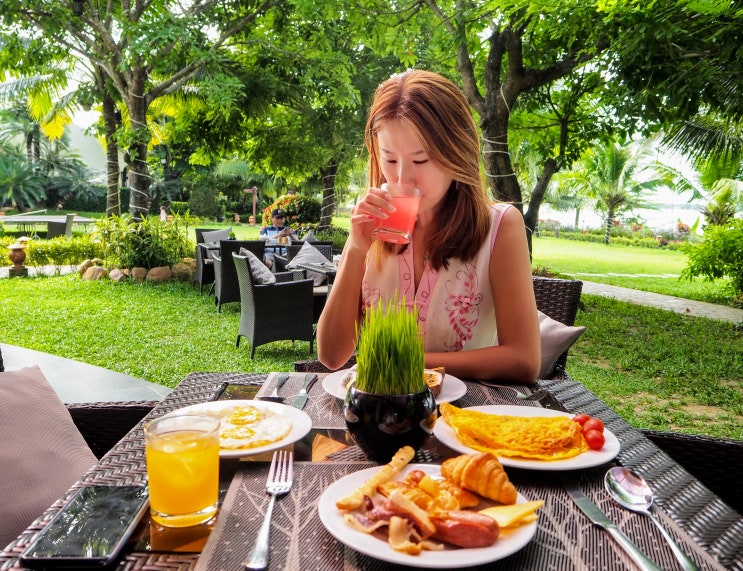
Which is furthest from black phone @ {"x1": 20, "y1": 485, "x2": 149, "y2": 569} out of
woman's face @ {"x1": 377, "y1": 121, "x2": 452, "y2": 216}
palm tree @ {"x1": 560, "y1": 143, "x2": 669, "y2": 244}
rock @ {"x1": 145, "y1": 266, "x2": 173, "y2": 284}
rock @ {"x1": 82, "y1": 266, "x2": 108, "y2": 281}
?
palm tree @ {"x1": 560, "y1": 143, "x2": 669, "y2": 244}

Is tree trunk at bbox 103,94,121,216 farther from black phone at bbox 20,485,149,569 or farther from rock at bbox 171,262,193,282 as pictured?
black phone at bbox 20,485,149,569

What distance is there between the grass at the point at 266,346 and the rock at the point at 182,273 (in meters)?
0.47

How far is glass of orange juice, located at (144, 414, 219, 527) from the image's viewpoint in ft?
2.66

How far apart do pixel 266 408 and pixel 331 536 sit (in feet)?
1.58

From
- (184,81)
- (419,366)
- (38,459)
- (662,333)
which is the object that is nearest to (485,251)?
(419,366)

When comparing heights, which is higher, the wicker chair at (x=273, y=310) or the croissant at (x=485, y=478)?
the croissant at (x=485, y=478)

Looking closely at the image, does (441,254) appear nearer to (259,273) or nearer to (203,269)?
(259,273)

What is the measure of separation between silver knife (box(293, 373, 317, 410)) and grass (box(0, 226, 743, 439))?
3.07 m

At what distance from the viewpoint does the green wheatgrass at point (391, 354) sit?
943 millimetres

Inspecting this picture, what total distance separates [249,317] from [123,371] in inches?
46.4

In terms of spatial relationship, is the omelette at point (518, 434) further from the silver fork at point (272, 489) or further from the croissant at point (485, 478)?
the silver fork at point (272, 489)

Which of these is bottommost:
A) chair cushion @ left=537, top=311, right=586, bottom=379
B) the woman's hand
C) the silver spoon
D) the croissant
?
chair cushion @ left=537, top=311, right=586, bottom=379

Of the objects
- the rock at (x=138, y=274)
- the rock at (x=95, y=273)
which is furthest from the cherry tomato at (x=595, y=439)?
the rock at (x=95, y=273)

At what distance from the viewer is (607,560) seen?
0.72m
